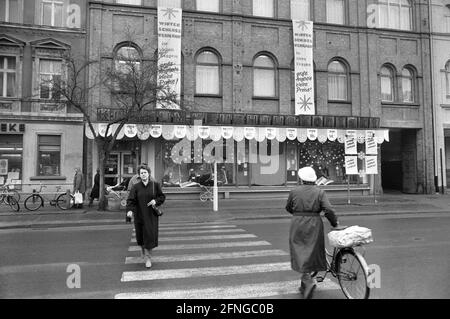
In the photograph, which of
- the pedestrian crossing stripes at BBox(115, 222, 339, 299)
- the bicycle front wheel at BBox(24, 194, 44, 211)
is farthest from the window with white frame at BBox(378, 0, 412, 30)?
the bicycle front wheel at BBox(24, 194, 44, 211)

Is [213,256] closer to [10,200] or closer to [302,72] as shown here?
[10,200]

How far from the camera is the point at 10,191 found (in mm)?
17406

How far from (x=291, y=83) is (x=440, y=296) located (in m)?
17.6

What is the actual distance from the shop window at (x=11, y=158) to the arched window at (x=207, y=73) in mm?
9115

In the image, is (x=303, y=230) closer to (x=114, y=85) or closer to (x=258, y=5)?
(x=114, y=85)

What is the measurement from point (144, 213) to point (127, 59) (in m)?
10.9

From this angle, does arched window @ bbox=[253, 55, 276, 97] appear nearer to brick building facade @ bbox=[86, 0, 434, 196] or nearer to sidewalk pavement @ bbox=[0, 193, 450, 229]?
brick building facade @ bbox=[86, 0, 434, 196]

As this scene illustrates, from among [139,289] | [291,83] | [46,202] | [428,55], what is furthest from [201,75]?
[139,289]

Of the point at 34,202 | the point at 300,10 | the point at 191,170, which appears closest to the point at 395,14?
the point at 300,10

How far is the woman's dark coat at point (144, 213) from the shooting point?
7.15 meters

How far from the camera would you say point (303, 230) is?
5.32 m

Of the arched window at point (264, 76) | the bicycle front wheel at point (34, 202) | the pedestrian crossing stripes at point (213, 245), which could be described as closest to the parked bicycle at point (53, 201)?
the bicycle front wheel at point (34, 202)

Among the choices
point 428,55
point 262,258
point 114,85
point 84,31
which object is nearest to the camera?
point 262,258

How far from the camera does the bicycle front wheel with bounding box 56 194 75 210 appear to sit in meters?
16.7
